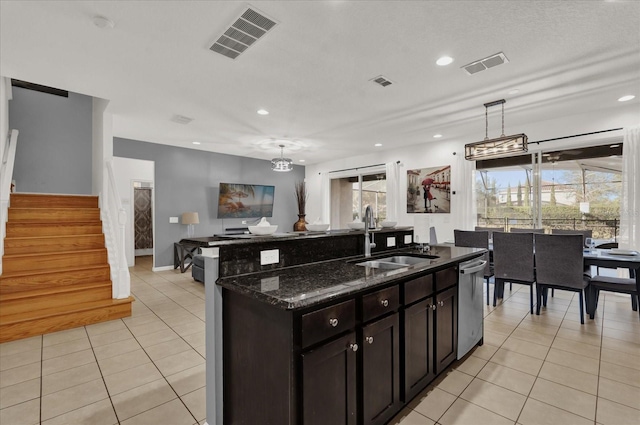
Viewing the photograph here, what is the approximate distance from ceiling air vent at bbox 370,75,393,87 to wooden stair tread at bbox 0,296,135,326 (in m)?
3.97

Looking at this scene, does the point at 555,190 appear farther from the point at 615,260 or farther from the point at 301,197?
the point at 301,197

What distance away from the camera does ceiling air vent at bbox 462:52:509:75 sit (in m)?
2.86

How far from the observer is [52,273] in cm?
360

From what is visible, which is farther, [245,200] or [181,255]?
[245,200]

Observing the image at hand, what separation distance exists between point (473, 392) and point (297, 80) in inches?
132

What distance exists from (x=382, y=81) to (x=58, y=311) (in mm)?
4485

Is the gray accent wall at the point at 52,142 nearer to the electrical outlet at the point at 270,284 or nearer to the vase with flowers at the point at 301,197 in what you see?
the vase with flowers at the point at 301,197

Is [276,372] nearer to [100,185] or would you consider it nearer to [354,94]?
[354,94]

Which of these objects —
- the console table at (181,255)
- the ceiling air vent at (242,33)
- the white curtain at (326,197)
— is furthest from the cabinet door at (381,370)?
the white curtain at (326,197)

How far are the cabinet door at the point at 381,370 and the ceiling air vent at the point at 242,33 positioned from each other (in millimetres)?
2352

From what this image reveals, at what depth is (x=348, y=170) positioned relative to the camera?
8.09m

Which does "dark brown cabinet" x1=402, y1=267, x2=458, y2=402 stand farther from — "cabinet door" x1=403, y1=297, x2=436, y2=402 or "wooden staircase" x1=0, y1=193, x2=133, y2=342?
"wooden staircase" x1=0, y1=193, x2=133, y2=342

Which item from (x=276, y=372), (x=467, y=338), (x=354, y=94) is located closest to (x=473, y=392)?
(x=467, y=338)

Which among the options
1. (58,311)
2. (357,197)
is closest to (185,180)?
(58,311)
